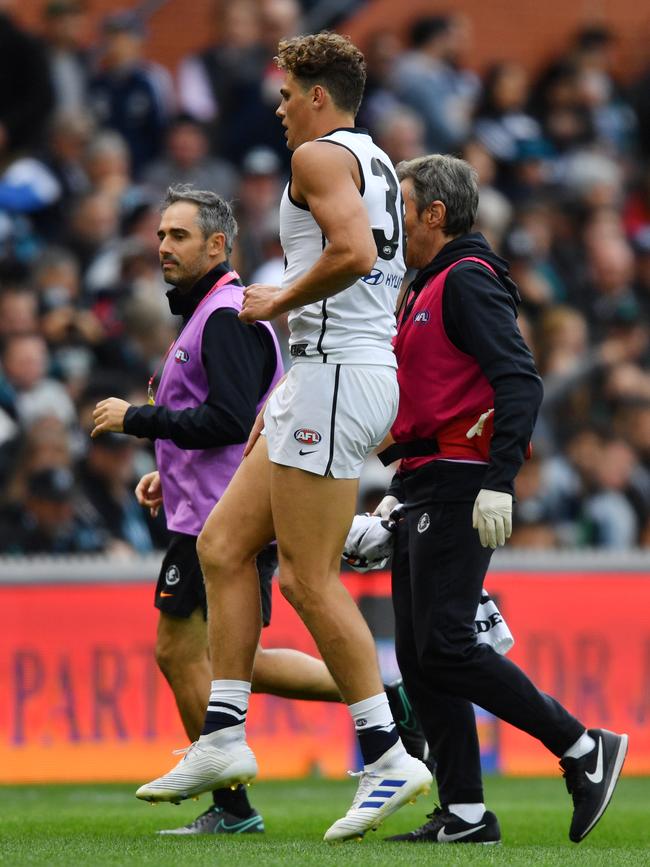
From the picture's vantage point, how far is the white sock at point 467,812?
587 cm

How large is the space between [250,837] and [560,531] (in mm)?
6178

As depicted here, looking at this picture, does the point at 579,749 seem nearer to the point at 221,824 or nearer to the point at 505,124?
the point at 221,824

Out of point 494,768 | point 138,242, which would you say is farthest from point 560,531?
point 138,242

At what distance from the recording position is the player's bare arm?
5.33 metres

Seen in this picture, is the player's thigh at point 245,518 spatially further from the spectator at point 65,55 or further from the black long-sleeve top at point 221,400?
the spectator at point 65,55

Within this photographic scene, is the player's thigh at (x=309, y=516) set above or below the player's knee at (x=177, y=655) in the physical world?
above

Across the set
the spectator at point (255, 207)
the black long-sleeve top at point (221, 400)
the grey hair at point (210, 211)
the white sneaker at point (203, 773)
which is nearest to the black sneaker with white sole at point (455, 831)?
the white sneaker at point (203, 773)

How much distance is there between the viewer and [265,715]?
9.70 metres

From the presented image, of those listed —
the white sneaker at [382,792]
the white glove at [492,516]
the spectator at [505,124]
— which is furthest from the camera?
the spectator at [505,124]

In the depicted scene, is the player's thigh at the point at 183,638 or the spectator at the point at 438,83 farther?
the spectator at the point at 438,83

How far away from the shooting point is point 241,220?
12.8m

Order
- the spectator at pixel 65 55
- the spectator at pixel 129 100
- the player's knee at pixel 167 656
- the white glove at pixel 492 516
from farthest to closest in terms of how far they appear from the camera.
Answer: the spectator at pixel 129 100, the spectator at pixel 65 55, the player's knee at pixel 167 656, the white glove at pixel 492 516

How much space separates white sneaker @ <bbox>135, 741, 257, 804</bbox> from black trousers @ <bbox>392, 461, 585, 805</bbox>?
677 mm

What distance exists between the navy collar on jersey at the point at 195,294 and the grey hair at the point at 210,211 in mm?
115
